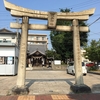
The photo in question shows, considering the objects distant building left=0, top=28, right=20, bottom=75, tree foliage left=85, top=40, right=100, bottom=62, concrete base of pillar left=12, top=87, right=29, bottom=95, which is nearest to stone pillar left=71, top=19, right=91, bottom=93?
concrete base of pillar left=12, top=87, right=29, bottom=95

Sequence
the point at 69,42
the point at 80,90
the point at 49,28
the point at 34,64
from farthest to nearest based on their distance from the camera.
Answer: the point at 34,64
the point at 69,42
the point at 49,28
the point at 80,90

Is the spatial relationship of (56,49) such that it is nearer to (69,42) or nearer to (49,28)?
(69,42)

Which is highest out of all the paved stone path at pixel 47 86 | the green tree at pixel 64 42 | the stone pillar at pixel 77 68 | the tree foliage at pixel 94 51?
the green tree at pixel 64 42

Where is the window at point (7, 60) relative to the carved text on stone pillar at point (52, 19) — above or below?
below

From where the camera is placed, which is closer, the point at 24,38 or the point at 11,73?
the point at 24,38

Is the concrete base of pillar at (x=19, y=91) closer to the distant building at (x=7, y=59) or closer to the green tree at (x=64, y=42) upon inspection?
the distant building at (x=7, y=59)

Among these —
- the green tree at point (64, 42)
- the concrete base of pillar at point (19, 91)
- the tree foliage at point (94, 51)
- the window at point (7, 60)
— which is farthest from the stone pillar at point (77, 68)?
the green tree at point (64, 42)

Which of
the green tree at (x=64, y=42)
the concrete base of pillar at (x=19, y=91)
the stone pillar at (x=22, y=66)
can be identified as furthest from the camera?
the green tree at (x=64, y=42)

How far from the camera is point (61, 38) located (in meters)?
46.2

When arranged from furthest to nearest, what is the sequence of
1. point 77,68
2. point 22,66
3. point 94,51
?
point 94,51 → point 77,68 → point 22,66

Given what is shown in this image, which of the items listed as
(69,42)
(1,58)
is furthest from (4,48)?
(69,42)

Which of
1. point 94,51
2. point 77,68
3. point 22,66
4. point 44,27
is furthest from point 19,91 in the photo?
point 94,51

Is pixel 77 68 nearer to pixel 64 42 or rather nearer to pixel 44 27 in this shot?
pixel 44 27

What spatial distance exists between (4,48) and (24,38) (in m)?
11.8
